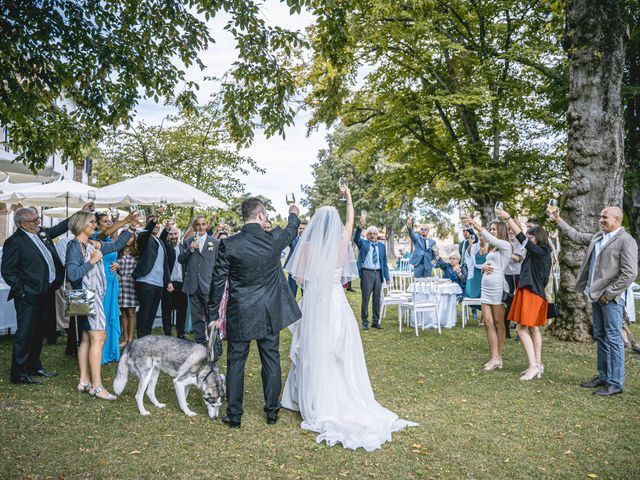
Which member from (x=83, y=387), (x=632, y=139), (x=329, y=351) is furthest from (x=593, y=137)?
(x=632, y=139)

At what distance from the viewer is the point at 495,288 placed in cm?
714

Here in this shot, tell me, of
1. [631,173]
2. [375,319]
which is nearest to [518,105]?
[631,173]

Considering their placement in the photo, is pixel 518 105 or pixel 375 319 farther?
pixel 518 105

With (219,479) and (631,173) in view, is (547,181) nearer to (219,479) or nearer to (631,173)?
(631,173)

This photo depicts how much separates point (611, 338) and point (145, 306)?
672cm

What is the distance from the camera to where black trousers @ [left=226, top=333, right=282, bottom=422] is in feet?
16.6

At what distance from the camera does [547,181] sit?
66.1 feet

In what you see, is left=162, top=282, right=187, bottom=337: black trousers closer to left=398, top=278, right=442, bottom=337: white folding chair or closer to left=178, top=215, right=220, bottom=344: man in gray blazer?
left=178, top=215, right=220, bottom=344: man in gray blazer

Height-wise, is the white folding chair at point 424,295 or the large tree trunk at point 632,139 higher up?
the large tree trunk at point 632,139

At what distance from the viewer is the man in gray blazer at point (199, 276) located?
27.7ft

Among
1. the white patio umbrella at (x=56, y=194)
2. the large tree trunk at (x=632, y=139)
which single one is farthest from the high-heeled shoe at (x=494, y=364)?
the large tree trunk at (x=632, y=139)

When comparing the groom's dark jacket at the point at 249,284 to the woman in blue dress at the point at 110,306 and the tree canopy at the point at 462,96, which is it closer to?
the woman in blue dress at the point at 110,306

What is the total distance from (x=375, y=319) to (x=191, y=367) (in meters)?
6.75

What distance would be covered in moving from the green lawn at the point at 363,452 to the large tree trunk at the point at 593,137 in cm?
216
